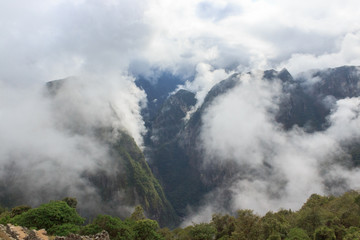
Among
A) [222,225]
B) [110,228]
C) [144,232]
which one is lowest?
[222,225]

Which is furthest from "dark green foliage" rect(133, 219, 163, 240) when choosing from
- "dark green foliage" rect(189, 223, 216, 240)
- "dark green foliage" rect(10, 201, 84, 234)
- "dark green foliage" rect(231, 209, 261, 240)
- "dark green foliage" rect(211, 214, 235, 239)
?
→ "dark green foliage" rect(211, 214, 235, 239)

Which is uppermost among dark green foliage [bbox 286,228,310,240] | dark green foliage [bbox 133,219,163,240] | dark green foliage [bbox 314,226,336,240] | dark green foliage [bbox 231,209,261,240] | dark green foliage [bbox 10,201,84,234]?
dark green foliage [bbox 10,201,84,234]

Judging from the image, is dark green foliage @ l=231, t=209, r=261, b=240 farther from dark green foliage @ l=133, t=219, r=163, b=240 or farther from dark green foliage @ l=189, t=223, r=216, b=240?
dark green foliage @ l=133, t=219, r=163, b=240

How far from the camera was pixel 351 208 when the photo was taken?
80.9 metres

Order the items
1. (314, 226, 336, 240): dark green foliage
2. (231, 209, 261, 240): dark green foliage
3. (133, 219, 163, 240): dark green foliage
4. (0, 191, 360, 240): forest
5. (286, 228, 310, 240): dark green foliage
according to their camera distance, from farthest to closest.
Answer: (133, 219, 163, 240): dark green foliage → (231, 209, 261, 240): dark green foliage → (0, 191, 360, 240): forest → (314, 226, 336, 240): dark green foliage → (286, 228, 310, 240): dark green foliage

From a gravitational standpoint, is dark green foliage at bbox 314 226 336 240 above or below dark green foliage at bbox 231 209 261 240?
below

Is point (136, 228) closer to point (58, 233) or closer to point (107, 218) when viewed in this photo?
point (107, 218)

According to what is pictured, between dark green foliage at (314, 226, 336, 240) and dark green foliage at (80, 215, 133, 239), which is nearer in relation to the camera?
dark green foliage at (314, 226, 336, 240)

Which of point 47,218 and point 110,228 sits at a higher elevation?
point 47,218

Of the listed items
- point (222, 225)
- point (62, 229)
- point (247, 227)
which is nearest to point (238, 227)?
point (247, 227)

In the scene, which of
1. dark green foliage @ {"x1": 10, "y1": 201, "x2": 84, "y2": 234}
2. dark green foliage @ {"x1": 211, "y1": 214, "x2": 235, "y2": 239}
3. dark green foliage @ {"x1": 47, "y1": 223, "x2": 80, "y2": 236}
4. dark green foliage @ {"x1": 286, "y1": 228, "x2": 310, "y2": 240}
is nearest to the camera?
dark green foliage @ {"x1": 286, "y1": 228, "x2": 310, "y2": 240}

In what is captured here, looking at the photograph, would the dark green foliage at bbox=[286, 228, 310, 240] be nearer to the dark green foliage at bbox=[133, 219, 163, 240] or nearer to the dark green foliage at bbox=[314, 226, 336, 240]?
the dark green foliage at bbox=[314, 226, 336, 240]

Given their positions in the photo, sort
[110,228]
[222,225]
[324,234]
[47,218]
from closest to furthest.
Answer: [324,234] → [47,218] → [110,228] → [222,225]

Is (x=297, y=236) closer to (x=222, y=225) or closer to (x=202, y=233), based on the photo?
(x=202, y=233)
